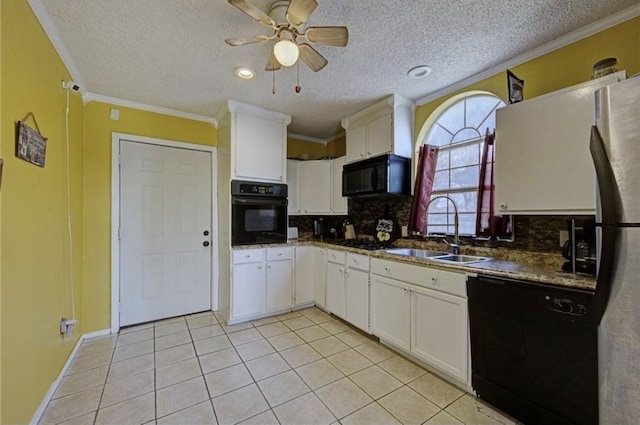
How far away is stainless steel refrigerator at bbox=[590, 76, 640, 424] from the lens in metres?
1.05

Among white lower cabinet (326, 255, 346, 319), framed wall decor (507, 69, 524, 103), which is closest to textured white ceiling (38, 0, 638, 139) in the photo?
framed wall decor (507, 69, 524, 103)

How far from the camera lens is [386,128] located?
2955 mm

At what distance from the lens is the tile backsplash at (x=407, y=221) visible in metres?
1.96

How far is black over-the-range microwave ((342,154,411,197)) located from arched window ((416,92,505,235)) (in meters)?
0.29

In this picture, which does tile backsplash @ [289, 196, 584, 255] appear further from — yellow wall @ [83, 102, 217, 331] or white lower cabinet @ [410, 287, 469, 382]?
yellow wall @ [83, 102, 217, 331]

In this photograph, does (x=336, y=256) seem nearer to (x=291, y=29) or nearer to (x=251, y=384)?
(x=251, y=384)

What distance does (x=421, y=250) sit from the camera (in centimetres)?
281

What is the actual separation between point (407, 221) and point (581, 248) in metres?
1.53

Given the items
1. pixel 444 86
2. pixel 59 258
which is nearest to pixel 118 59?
pixel 59 258

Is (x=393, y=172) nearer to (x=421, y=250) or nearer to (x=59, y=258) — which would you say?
(x=421, y=250)

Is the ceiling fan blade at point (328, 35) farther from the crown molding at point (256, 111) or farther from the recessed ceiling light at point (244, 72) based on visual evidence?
the crown molding at point (256, 111)

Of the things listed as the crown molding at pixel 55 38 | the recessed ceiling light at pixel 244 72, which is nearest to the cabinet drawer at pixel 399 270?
the recessed ceiling light at pixel 244 72

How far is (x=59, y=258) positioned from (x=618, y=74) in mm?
3859

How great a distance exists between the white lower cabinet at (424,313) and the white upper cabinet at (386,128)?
1.27 meters
